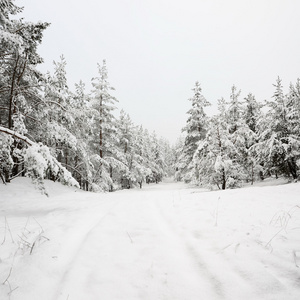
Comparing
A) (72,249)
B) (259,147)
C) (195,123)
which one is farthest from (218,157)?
(72,249)

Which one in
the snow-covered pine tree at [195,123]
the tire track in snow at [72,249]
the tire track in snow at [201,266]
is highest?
the snow-covered pine tree at [195,123]

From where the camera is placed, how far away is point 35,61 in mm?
8320

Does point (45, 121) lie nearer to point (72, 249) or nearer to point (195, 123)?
point (72, 249)

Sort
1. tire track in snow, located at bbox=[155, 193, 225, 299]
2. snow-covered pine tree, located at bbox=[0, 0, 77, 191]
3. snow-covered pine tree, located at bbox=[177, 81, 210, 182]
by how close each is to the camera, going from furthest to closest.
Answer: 1. snow-covered pine tree, located at bbox=[177, 81, 210, 182]
2. snow-covered pine tree, located at bbox=[0, 0, 77, 191]
3. tire track in snow, located at bbox=[155, 193, 225, 299]

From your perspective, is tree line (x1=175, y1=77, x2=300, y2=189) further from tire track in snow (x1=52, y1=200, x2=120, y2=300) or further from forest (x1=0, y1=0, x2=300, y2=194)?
tire track in snow (x1=52, y1=200, x2=120, y2=300)

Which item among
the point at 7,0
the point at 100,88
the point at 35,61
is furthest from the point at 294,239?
the point at 100,88

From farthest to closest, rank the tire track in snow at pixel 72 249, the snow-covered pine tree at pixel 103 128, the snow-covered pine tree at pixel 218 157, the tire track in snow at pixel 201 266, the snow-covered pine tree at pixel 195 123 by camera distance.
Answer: the snow-covered pine tree at pixel 195 123, the snow-covered pine tree at pixel 103 128, the snow-covered pine tree at pixel 218 157, the tire track in snow at pixel 72 249, the tire track in snow at pixel 201 266

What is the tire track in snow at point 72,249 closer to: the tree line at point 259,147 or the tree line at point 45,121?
the tree line at point 45,121

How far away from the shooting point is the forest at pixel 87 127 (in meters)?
7.44

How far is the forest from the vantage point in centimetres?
744

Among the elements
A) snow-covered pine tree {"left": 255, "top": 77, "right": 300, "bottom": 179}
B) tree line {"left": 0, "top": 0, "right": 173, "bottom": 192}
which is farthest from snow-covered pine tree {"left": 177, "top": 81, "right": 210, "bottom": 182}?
tree line {"left": 0, "top": 0, "right": 173, "bottom": 192}

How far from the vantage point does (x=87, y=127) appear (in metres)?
14.0

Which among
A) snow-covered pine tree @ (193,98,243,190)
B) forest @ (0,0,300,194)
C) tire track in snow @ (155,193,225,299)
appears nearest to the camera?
tire track in snow @ (155,193,225,299)

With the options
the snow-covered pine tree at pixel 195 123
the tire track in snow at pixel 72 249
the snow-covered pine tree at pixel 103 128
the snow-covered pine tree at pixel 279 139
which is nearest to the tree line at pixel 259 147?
the snow-covered pine tree at pixel 279 139
